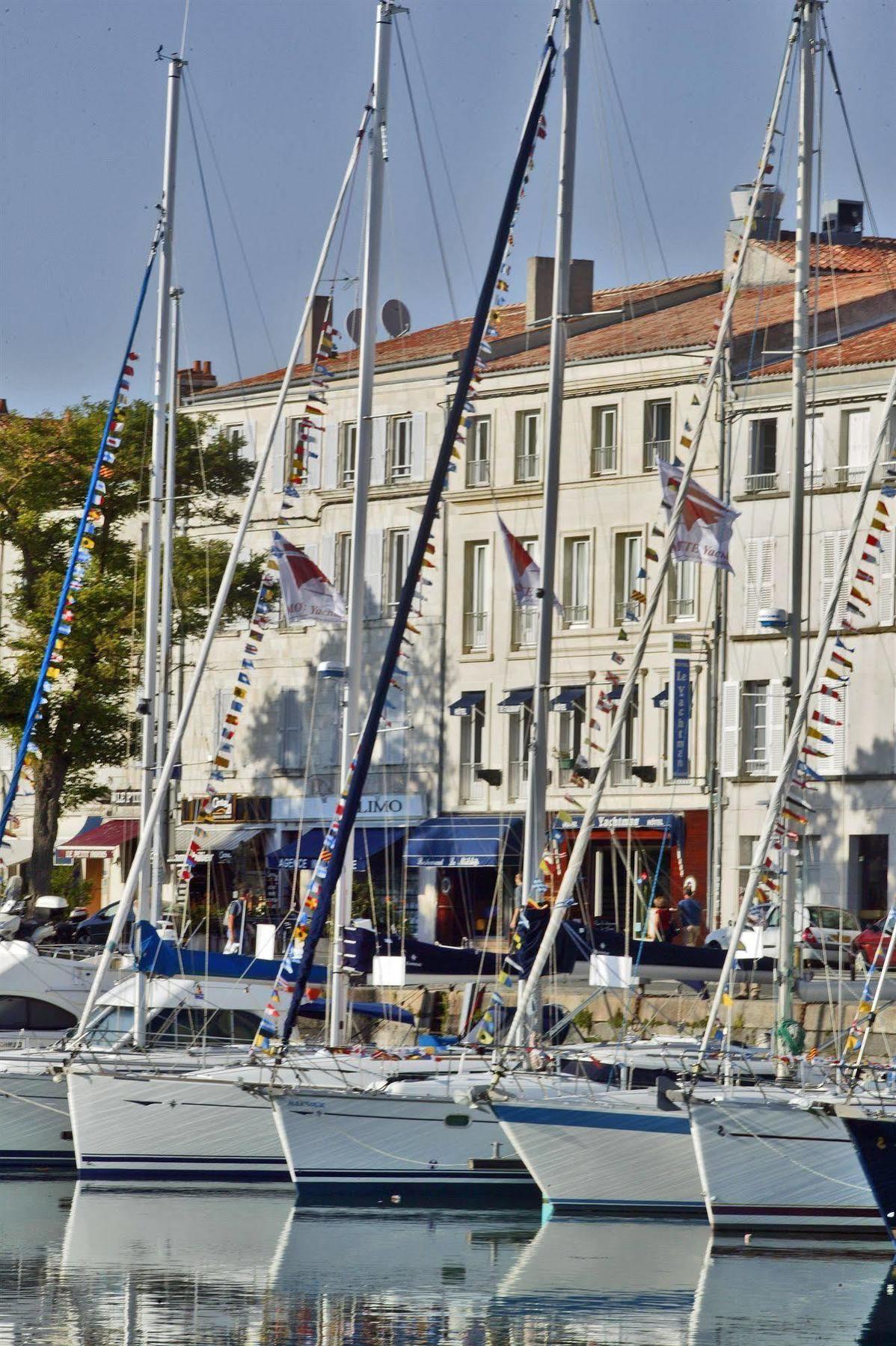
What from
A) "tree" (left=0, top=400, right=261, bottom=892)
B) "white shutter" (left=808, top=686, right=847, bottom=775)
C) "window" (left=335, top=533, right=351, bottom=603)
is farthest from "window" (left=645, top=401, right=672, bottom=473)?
"tree" (left=0, top=400, right=261, bottom=892)

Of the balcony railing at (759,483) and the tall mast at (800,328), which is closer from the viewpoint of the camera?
the tall mast at (800,328)

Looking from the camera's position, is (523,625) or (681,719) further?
(523,625)

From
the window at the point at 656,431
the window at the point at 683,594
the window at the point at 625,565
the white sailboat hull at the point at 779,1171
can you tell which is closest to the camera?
the white sailboat hull at the point at 779,1171

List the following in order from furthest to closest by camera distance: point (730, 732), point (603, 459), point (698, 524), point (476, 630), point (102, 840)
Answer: point (102, 840), point (476, 630), point (603, 459), point (730, 732), point (698, 524)

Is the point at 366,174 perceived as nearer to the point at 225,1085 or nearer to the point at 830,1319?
the point at 225,1085

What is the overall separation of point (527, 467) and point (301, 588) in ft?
84.8

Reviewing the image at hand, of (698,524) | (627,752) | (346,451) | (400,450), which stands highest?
(346,451)

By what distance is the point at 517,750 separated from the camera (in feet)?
187

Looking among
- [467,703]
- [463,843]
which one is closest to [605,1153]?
[463,843]

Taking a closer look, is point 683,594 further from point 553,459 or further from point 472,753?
point 553,459

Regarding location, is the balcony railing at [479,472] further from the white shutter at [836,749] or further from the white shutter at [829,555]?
the white shutter at [836,749]

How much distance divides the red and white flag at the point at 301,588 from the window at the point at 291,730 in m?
29.1

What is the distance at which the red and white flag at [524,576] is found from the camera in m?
28.9

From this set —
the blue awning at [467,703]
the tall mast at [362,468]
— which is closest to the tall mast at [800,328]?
the tall mast at [362,468]
